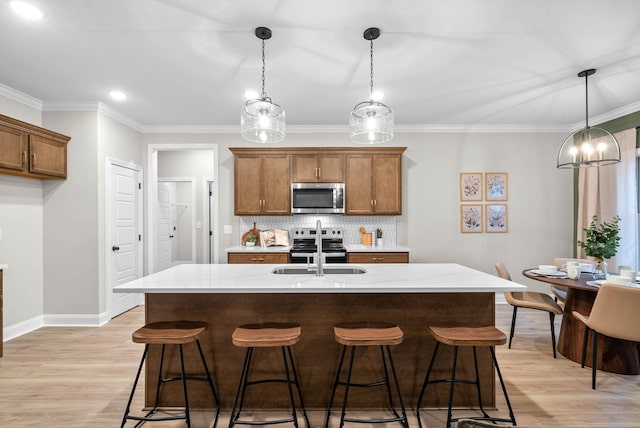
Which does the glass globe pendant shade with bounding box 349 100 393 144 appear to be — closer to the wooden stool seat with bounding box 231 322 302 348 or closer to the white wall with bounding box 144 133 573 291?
the wooden stool seat with bounding box 231 322 302 348

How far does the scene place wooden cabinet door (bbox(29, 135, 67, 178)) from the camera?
3438 mm

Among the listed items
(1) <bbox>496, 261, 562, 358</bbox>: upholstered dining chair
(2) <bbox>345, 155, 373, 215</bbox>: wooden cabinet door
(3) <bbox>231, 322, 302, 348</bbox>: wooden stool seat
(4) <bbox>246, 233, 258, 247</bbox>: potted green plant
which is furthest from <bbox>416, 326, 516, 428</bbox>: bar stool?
(4) <bbox>246, 233, 258, 247</bbox>: potted green plant

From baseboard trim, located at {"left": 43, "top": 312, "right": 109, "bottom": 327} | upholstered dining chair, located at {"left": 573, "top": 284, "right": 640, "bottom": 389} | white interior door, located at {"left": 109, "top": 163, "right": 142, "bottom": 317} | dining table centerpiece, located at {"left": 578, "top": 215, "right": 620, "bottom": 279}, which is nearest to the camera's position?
upholstered dining chair, located at {"left": 573, "top": 284, "right": 640, "bottom": 389}

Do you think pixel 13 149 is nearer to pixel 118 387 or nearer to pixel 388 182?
pixel 118 387

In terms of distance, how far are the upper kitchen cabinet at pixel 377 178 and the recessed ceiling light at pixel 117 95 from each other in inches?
110

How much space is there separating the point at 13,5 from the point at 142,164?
2897mm

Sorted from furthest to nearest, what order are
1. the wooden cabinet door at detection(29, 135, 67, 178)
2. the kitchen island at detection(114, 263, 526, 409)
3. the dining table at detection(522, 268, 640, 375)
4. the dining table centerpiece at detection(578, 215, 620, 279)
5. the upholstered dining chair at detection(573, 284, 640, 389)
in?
1. the wooden cabinet door at detection(29, 135, 67, 178)
2. the dining table centerpiece at detection(578, 215, 620, 279)
3. the dining table at detection(522, 268, 640, 375)
4. the upholstered dining chair at detection(573, 284, 640, 389)
5. the kitchen island at detection(114, 263, 526, 409)

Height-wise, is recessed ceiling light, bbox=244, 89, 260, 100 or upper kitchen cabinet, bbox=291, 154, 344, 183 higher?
recessed ceiling light, bbox=244, 89, 260, 100

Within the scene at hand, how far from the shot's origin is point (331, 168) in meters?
4.58

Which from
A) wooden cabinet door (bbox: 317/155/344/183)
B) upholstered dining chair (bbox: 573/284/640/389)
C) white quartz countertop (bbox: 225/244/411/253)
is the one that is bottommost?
upholstered dining chair (bbox: 573/284/640/389)

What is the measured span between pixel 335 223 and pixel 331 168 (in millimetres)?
840

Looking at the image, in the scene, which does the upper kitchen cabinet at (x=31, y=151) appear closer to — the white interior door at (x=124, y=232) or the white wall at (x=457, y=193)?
the white interior door at (x=124, y=232)

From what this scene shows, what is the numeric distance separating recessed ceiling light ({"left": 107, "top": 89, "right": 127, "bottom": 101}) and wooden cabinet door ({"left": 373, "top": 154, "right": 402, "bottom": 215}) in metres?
3.14

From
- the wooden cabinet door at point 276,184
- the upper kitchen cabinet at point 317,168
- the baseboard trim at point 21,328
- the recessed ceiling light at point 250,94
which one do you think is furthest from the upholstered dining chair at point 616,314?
the baseboard trim at point 21,328
